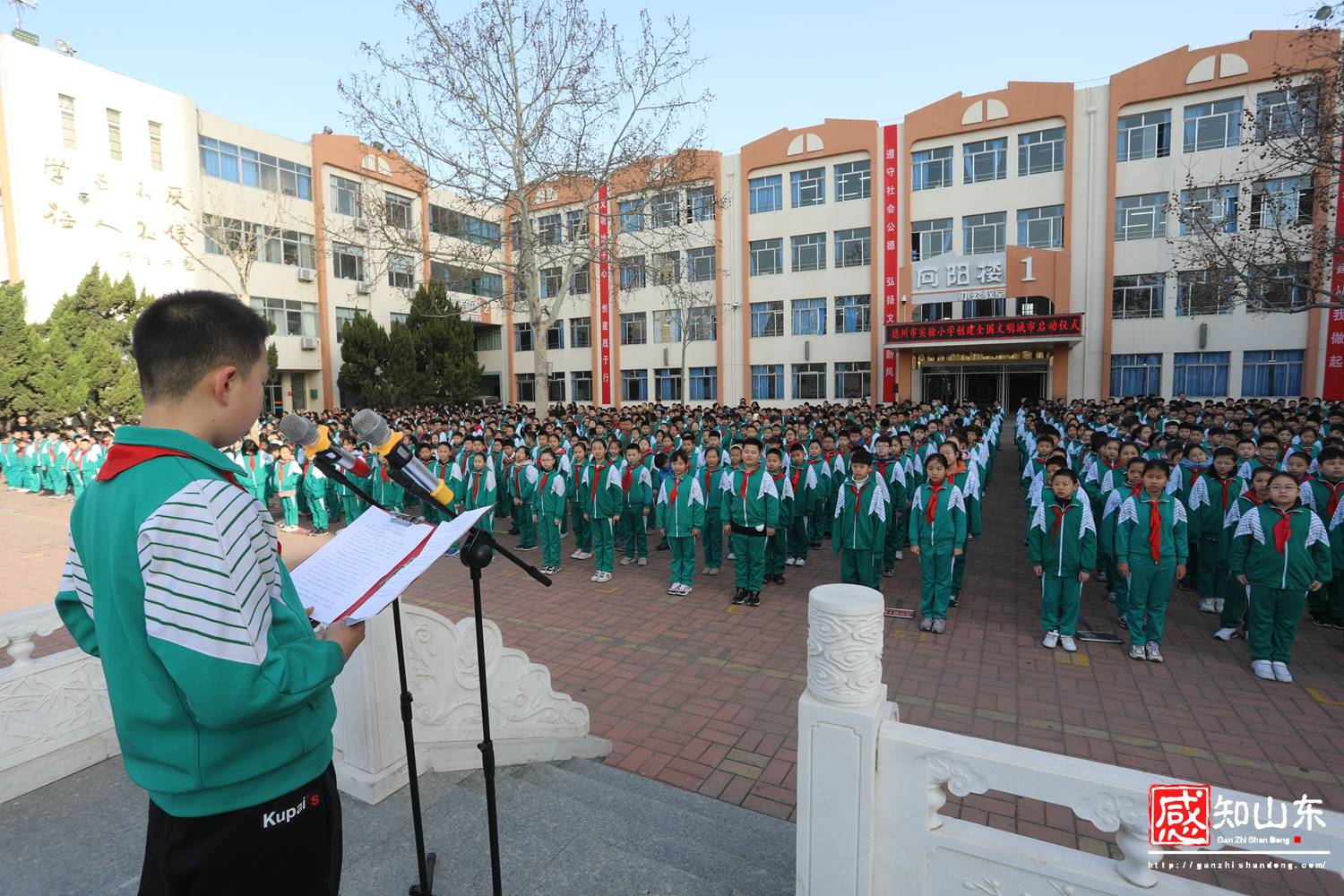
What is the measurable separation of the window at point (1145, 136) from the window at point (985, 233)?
4.02 m

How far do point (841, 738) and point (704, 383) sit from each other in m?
29.9

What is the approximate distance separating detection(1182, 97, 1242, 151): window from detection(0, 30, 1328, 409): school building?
6cm

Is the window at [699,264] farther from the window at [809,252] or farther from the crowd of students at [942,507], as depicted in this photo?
the crowd of students at [942,507]

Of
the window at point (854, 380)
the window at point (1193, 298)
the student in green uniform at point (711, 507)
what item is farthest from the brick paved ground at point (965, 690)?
the window at point (854, 380)

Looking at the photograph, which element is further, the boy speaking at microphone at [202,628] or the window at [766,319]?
A: the window at [766,319]

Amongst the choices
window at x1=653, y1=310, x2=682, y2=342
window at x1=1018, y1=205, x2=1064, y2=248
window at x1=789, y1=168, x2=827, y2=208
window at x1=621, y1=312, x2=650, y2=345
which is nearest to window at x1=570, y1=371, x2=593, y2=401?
window at x1=621, y1=312, x2=650, y2=345

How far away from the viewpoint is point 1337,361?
69.7 feet

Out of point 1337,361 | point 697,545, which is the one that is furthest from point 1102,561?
point 1337,361

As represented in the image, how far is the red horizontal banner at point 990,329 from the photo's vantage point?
23609mm

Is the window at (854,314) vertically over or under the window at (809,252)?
under

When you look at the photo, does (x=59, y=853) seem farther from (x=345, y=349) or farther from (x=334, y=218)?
(x=334, y=218)

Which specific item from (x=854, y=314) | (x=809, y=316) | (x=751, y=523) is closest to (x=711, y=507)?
(x=751, y=523)

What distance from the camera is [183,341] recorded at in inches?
58.7

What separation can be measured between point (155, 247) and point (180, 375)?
97.0ft
